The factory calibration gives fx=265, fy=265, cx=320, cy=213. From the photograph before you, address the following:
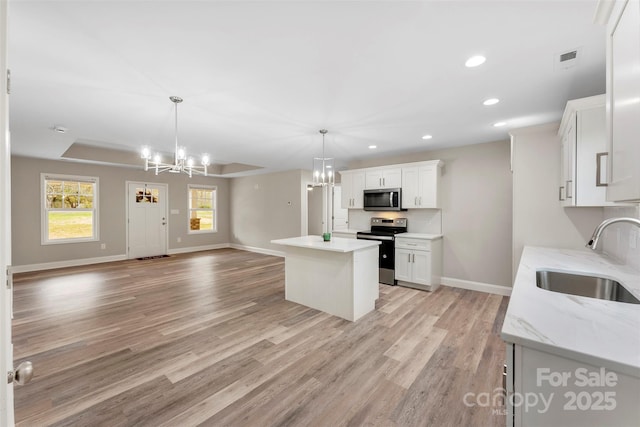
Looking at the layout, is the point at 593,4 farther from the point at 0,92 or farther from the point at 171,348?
the point at 171,348

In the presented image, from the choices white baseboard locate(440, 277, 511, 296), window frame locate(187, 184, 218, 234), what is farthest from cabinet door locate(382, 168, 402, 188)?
window frame locate(187, 184, 218, 234)

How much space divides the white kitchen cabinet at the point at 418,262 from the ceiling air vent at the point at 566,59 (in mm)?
2747

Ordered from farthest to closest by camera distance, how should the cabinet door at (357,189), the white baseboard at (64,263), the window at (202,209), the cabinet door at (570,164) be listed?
the window at (202,209), the white baseboard at (64,263), the cabinet door at (357,189), the cabinet door at (570,164)

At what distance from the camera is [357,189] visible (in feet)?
18.0

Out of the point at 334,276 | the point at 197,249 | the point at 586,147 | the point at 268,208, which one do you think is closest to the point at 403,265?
the point at 334,276

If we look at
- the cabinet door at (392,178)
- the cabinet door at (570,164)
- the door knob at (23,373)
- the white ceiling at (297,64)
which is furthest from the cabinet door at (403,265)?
the door knob at (23,373)

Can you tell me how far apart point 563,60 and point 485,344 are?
258 cm

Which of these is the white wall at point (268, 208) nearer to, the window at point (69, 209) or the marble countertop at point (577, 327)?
the window at point (69, 209)

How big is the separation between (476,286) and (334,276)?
2.64 meters

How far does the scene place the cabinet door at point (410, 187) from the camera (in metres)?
4.73

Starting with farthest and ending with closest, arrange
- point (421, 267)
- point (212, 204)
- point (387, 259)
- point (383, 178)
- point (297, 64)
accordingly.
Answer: point (212, 204) < point (383, 178) < point (387, 259) < point (421, 267) < point (297, 64)

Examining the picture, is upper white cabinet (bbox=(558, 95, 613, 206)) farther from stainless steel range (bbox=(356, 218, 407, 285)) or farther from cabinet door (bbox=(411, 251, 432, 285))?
stainless steel range (bbox=(356, 218, 407, 285))

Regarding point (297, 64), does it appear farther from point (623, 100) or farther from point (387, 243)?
point (387, 243)

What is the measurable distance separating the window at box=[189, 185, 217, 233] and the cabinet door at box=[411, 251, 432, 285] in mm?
6681
